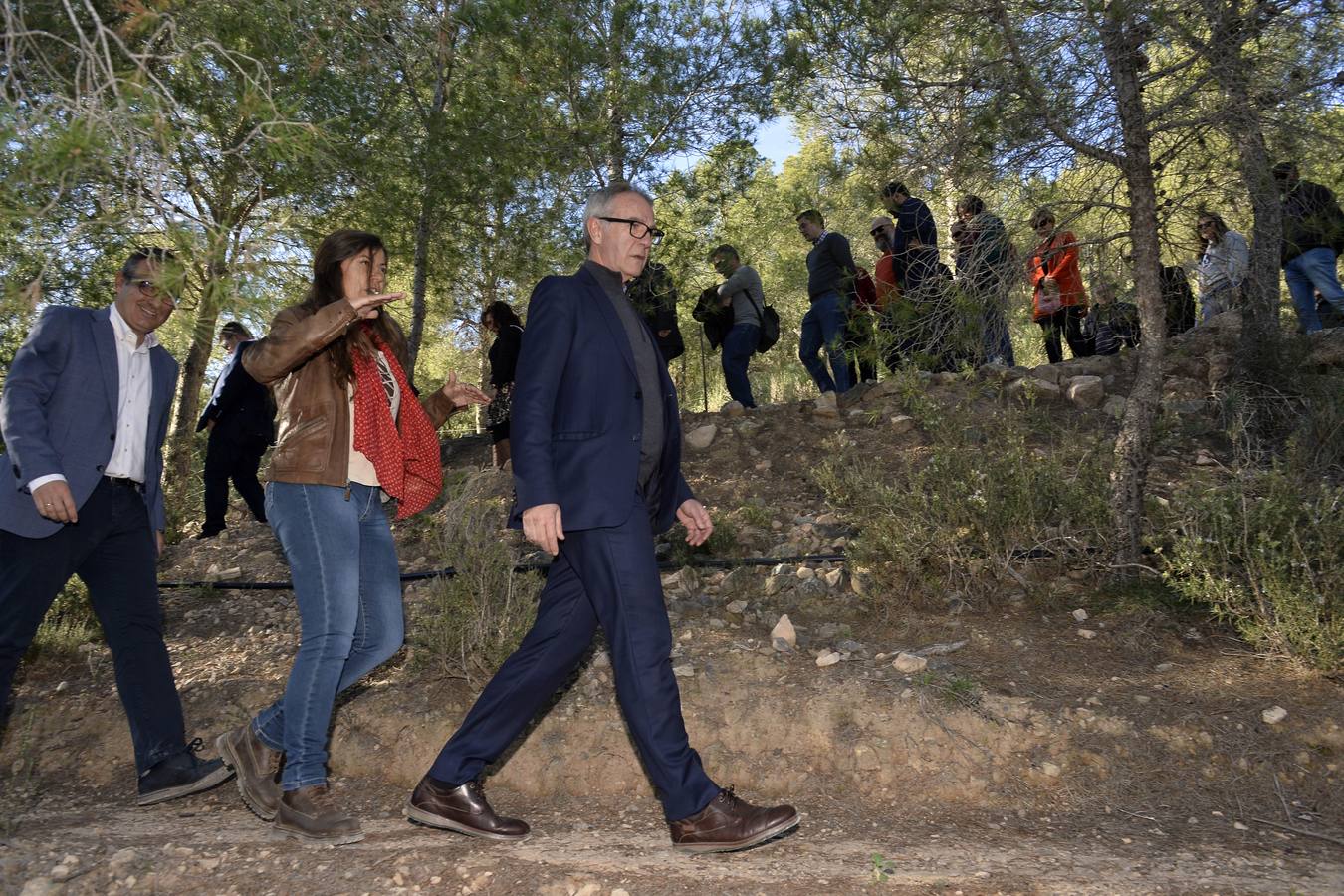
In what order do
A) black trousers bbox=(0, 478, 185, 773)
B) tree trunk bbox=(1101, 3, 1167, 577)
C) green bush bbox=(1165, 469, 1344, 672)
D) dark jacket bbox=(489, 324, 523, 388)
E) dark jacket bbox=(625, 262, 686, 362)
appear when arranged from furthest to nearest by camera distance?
dark jacket bbox=(625, 262, 686, 362)
dark jacket bbox=(489, 324, 523, 388)
tree trunk bbox=(1101, 3, 1167, 577)
green bush bbox=(1165, 469, 1344, 672)
black trousers bbox=(0, 478, 185, 773)

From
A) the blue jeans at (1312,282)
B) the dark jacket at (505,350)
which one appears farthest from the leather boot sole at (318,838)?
the blue jeans at (1312,282)

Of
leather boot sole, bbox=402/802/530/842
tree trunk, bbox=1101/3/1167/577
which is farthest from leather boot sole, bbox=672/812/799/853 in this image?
tree trunk, bbox=1101/3/1167/577

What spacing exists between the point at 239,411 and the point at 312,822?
492 centimetres

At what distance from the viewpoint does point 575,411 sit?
10.1 feet

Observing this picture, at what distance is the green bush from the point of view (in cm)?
387

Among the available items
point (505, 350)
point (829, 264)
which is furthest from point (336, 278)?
point (829, 264)

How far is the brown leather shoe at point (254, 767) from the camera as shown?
3361mm

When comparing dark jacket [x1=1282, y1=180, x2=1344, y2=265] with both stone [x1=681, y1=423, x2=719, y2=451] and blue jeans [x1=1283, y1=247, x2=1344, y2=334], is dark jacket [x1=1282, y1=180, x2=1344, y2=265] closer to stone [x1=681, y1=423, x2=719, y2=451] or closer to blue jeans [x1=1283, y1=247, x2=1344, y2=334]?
blue jeans [x1=1283, y1=247, x2=1344, y2=334]

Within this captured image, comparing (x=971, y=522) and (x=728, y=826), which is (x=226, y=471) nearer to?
(x=971, y=522)

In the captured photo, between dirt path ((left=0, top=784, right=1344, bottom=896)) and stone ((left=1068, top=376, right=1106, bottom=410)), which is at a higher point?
stone ((left=1068, top=376, right=1106, bottom=410))

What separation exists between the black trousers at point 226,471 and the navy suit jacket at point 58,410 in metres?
4.02

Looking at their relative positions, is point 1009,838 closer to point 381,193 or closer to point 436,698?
point 436,698

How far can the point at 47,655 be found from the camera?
4965 mm

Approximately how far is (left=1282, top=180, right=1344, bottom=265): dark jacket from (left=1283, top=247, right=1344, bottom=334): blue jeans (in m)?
0.48
